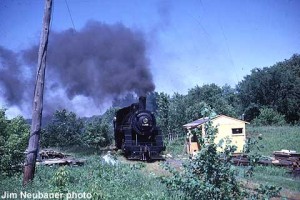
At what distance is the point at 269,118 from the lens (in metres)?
49.5

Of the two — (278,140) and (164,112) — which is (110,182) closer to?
(278,140)

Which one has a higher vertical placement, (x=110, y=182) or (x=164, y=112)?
(x=164, y=112)

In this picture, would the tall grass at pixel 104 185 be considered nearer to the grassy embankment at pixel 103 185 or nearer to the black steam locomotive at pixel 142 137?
the grassy embankment at pixel 103 185

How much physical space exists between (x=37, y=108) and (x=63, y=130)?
120 ft

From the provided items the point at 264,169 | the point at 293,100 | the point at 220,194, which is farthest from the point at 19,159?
the point at 293,100

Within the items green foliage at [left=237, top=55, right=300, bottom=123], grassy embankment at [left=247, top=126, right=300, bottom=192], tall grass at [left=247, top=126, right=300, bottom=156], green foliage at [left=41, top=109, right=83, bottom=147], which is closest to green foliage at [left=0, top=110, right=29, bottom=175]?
grassy embankment at [left=247, top=126, right=300, bottom=192]

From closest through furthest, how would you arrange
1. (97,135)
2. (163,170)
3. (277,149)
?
(163,170) < (277,149) < (97,135)

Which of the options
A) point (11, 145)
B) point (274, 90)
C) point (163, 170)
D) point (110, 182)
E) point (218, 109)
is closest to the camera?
point (110, 182)

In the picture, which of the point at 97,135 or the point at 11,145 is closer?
the point at 11,145

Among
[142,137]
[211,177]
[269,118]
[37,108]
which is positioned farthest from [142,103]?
[269,118]

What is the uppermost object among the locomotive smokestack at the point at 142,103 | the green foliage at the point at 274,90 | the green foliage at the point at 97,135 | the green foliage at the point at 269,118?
the green foliage at the point at 274,90

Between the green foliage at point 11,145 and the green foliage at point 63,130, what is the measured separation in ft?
81.3

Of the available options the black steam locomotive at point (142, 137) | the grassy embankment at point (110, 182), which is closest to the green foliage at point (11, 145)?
the grassy embankment at point (110, 182)

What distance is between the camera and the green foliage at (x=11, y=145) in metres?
12.2
